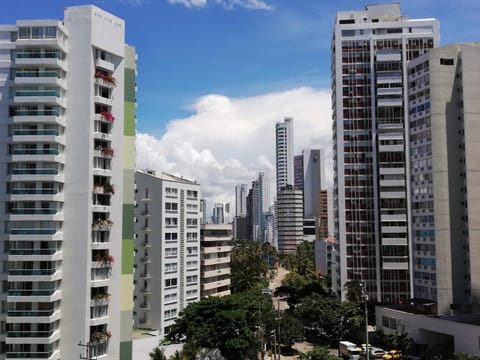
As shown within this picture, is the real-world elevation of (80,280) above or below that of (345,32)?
below

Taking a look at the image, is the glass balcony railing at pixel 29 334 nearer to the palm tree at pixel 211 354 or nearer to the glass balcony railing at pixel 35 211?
the glass balcony railing at pixel 35 211

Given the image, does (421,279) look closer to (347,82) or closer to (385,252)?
(385,252)

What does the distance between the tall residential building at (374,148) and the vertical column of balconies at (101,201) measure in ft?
173

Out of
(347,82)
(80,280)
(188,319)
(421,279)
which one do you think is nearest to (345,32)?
(347,82)

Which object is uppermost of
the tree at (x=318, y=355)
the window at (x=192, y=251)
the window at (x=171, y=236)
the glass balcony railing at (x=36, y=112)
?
the glass balcony railing at (x=36, y=112)

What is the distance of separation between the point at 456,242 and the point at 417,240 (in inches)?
248

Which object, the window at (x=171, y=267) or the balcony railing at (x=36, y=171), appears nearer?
the balcony railing at (x=36, y=171)

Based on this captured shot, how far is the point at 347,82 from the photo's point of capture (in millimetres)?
95438

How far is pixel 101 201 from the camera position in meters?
53.2

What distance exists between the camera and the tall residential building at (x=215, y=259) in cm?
10131

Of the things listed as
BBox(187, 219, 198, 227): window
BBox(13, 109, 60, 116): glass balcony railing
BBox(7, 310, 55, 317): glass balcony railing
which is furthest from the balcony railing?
BBox(187, 219, 198, 227): window

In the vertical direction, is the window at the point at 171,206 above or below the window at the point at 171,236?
above

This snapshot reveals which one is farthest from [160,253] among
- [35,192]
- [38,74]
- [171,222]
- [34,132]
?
[38,74]

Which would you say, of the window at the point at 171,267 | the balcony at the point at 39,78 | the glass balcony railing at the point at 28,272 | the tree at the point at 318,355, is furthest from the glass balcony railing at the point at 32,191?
the window at the point at 171,267
